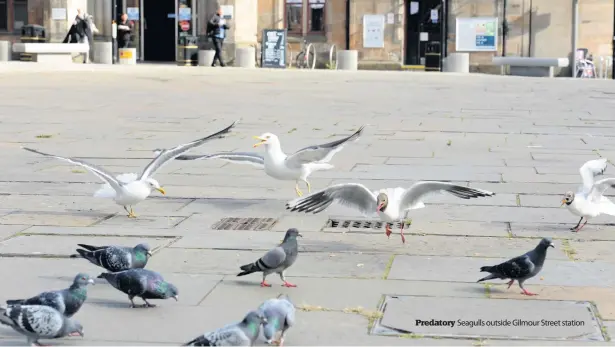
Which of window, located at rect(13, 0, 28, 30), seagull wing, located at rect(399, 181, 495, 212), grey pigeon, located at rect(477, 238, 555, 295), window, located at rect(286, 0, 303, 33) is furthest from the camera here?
window, located at rect(13, 0, 28, 30)

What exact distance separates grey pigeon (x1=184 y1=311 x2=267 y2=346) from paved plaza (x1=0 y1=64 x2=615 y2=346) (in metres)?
0.63

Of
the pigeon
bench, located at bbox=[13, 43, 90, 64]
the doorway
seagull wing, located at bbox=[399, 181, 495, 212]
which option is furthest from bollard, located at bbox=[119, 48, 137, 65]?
the pigeon

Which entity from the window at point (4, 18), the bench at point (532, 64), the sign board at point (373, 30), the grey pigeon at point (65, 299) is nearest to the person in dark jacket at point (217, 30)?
the sign board at point (373, 30)

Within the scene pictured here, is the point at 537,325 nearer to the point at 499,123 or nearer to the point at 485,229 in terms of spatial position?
the point at 485,229

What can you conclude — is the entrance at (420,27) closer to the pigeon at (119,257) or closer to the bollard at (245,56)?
the bollard at (245,56)

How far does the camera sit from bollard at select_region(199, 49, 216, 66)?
35.4 m

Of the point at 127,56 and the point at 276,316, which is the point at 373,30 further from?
the point at 276,316

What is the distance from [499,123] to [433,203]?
7.79 metres

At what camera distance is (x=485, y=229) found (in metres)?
8.12

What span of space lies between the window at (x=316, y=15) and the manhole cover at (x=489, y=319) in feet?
104

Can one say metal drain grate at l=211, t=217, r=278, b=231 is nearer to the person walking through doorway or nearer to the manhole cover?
the manhole cover

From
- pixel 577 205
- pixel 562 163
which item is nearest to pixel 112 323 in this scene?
pixel 577 205

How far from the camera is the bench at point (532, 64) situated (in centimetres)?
3256

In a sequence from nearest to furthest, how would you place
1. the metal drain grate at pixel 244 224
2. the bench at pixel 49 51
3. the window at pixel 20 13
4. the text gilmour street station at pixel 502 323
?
the text gilmour street station at pixel 502 323 → the metal drain grate at pixel 244 224 → the bench at pixel 49 51 → the window at pixel 20 13
